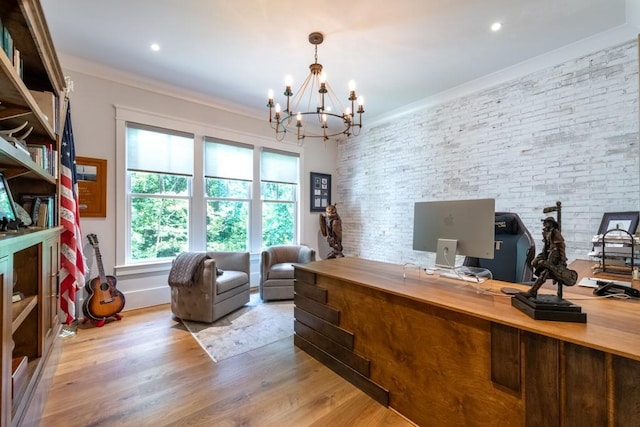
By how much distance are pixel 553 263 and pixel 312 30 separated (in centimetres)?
265

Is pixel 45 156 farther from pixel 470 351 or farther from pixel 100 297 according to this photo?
pixel 470 351

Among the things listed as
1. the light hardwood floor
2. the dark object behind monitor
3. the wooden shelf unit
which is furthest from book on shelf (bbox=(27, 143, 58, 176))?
the dark object behind monitor

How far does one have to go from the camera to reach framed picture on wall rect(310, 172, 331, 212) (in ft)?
17.6

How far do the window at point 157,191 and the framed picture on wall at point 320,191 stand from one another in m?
2.27

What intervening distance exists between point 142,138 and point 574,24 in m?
4.94

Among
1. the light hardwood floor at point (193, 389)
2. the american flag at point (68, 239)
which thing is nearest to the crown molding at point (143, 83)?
the american flag at point (68, 239)

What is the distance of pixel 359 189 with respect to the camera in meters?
5.34

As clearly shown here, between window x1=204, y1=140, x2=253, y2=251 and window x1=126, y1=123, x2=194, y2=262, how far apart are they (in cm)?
31

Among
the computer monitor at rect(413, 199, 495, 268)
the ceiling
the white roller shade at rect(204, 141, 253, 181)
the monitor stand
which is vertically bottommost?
the monitor stand

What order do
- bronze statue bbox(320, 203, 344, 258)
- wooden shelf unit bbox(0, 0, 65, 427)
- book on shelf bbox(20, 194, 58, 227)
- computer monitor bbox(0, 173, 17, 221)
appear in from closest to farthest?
wooden shelf unit bbox(0, 0, 65, 427)
computer monitor bbox(0, 173, 17, 221)
book on shelf bbox(20, 194, 58, 227)
bronze statue bbox(320, 203, 344, 258)

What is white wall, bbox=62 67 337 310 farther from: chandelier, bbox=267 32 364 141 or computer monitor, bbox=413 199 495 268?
computer monitor, bbox=413 199 495 268

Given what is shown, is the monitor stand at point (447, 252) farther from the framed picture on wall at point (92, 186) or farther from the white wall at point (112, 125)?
the framed picture on wall at point (92, 186)

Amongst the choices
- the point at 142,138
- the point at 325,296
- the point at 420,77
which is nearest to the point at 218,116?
the point at 142,138

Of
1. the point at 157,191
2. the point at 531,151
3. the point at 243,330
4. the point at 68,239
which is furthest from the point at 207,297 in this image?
the point at 531,151
